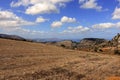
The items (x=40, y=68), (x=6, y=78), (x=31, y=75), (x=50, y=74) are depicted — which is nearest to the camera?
(x=6, y=78)

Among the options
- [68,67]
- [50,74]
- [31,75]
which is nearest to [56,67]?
[68,67]

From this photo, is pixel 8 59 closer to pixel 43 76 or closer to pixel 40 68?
pixel 40 68

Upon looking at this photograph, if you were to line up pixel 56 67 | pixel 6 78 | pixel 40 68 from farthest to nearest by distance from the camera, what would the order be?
pixel 56 67 < pixel 40 68 < pixel 6 78

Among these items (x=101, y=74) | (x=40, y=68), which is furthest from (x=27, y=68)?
(x=101, y=74)

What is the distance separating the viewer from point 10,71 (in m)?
23.2

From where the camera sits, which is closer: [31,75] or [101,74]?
[31,75]

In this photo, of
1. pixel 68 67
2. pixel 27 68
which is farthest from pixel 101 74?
pixel 27 68

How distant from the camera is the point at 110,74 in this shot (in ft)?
91.4

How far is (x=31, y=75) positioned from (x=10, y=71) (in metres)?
2.16

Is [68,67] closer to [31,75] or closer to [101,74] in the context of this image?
[101,74]

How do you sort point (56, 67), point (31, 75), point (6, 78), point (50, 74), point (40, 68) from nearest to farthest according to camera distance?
point (6, 78) < point (31, 75) < point (50, 74) < point (40, 68) < point (56, 67)

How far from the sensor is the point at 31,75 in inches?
899

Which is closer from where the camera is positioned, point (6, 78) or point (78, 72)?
point (6, 78)

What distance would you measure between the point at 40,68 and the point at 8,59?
4.91m
